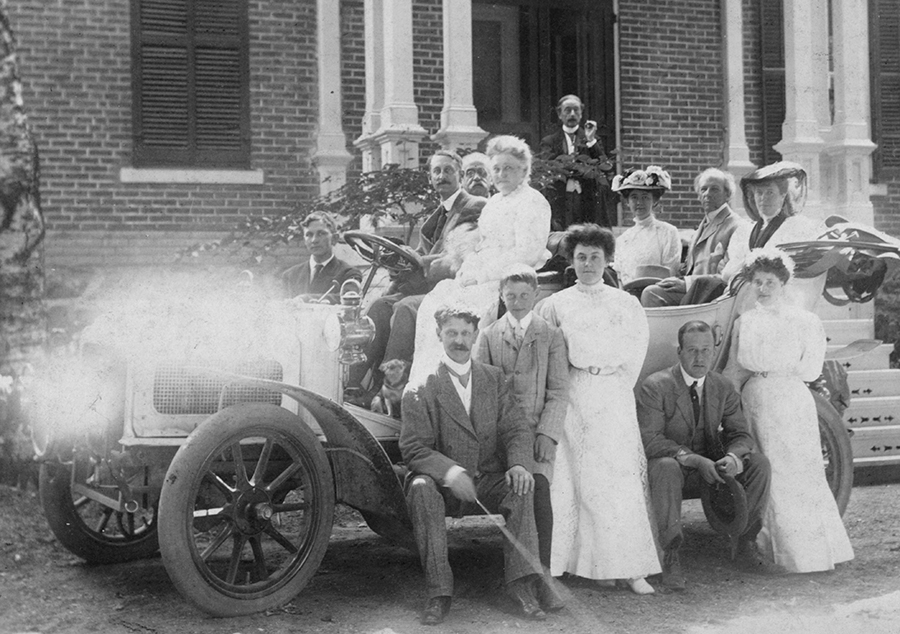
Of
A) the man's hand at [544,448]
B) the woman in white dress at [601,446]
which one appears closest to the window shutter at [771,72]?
the woman in white dress at [601,446]

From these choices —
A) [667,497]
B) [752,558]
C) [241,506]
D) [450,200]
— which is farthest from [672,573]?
[450,200]

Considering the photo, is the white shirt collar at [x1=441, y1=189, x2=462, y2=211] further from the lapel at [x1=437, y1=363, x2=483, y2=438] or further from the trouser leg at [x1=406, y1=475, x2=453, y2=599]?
the trouser leg at [x1=406, y1=475, x2=453, y2=599]

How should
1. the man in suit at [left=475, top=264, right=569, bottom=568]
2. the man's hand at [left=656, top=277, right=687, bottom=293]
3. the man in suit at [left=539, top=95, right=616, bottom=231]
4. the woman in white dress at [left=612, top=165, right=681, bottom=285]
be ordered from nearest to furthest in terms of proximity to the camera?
the man in suit at [left=475, top=264, right=569, bottom=568] < the man's hand at [left=656, top=277, right=687, bottom=293] < the woman in white dress at [left=612, top=165, right=681, bottom=285] < the man in suit at [left=539, top=95, right=616, bottom=231]

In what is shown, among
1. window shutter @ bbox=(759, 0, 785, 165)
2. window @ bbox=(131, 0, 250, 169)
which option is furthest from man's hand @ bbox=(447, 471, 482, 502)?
window shutter @ bbox=(759, 0, 785, 165)

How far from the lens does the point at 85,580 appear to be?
591 cm

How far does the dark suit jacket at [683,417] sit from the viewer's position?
234 inches

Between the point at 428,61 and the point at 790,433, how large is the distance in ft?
21.8

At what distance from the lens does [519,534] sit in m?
5.29

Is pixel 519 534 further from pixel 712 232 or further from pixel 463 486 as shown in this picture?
pixel 712 232

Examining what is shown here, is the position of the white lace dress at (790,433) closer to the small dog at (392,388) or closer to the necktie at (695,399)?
the necktie at (695,399)

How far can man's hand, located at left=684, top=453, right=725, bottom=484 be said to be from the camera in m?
5.77

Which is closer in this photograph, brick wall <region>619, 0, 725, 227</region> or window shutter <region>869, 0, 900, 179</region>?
brick wall <region>619, 0, 725, 227</region>

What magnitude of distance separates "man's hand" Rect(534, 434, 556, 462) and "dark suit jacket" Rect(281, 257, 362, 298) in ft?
6.12

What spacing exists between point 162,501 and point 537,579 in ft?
5.30
